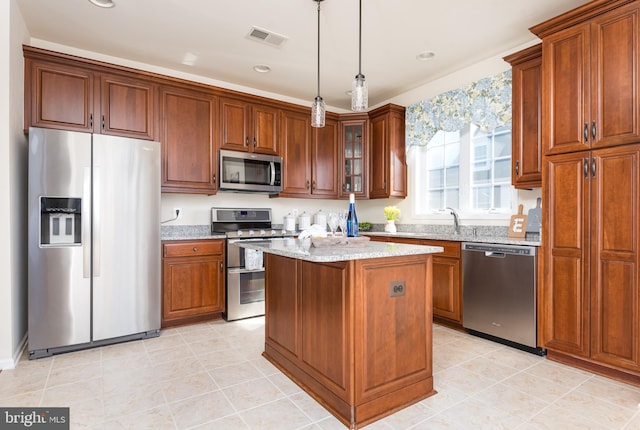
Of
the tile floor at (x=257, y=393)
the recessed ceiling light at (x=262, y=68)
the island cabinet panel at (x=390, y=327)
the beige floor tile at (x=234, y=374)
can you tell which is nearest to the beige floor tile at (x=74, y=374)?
the tile floor at (x=257, y=393)

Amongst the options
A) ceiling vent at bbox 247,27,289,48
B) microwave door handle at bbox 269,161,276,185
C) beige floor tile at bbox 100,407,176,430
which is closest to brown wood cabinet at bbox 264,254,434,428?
beige floor tile at bbox 100,407,176,430

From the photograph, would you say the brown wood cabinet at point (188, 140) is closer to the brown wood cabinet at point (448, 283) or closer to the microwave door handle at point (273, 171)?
the microwave door handle at point (273, 171)

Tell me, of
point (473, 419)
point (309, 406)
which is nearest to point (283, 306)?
point (309, 406)

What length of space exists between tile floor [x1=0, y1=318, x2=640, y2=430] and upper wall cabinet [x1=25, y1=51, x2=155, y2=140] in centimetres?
194

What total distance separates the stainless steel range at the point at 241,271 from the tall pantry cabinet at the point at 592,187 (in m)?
2.64

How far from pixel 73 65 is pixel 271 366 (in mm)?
3041

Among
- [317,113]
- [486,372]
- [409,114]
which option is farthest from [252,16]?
[486,372]

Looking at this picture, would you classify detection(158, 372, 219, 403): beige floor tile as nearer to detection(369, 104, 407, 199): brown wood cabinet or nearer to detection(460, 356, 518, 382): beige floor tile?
detection(460, 356, 518, 382): beige floor tile

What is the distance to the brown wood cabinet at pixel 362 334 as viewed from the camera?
1.83m

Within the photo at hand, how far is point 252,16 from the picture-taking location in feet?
9.37

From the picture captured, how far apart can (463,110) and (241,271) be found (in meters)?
2.90

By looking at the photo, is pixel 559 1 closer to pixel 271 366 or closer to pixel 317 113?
pixel 317 113

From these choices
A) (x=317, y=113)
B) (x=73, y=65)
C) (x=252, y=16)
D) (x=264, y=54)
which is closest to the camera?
(x=317, y=113)

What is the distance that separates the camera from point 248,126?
403cm
